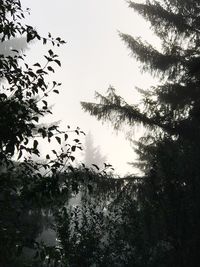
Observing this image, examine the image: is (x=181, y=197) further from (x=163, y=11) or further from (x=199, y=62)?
(x=163, y=11)

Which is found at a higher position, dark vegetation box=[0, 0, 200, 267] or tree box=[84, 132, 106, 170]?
tree box=[84, 132, 106, 170]

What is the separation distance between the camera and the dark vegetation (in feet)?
14.7

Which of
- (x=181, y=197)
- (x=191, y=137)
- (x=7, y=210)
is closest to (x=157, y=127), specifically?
(x=191, y=137)

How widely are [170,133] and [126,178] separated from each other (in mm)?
2307

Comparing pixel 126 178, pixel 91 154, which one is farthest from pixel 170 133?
pixel 91 154

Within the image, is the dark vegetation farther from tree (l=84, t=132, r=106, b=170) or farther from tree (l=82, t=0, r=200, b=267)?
tree (l=84, t=132, r=106, b=170)

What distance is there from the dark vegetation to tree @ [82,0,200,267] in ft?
0.08

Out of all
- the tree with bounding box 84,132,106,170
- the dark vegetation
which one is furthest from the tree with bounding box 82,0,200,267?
the tree with bounding box 84,132,106,170

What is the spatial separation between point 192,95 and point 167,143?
4243 millimetres

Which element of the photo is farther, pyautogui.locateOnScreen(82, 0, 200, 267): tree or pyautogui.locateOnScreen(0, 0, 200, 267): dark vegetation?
pyautogui.locateOnScreen(82, 0, 200, 267): tree

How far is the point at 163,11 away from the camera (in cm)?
1429

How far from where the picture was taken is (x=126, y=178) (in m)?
13.9

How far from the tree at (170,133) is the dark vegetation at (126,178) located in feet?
0.08

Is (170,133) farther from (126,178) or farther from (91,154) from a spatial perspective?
(91,154)
